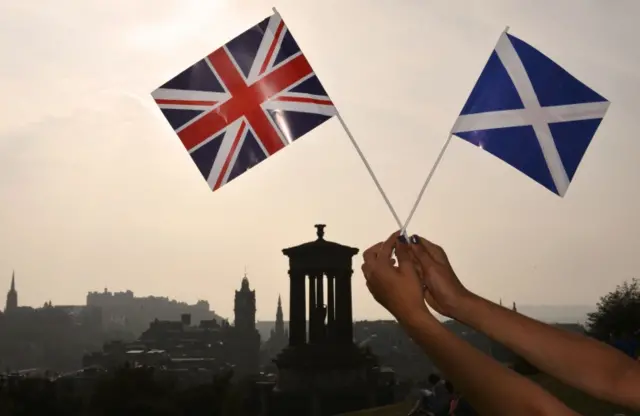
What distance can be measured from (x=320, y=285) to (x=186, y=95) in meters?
33.3

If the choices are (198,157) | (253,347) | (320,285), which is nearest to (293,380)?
(320,285)

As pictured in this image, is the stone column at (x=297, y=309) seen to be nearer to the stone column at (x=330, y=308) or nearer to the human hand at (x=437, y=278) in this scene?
the stone column at (x=330, y=308)

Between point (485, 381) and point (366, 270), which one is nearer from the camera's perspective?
point (485, 381)

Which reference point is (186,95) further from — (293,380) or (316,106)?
(293,380)

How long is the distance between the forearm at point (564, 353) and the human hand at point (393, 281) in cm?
29

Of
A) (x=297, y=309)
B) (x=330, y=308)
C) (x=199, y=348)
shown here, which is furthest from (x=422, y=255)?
(x=199, y=348)

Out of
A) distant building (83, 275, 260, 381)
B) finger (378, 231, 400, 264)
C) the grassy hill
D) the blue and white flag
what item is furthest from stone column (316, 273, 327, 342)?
distant building (83, 275, 260, 381)

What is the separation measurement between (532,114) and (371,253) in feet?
12.7

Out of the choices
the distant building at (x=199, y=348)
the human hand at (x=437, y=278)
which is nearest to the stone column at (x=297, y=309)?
the human hand at (x=437, y=278)

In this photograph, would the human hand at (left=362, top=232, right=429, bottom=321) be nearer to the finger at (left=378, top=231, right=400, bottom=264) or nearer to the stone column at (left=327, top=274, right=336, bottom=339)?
the finger at (left=378, top=231, right=400, bottom=264)

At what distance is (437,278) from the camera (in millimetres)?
3270

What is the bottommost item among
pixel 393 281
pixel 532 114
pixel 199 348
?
pixel 199 348

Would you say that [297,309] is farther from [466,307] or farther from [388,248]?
[466,307]

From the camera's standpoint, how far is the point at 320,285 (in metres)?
39.9
